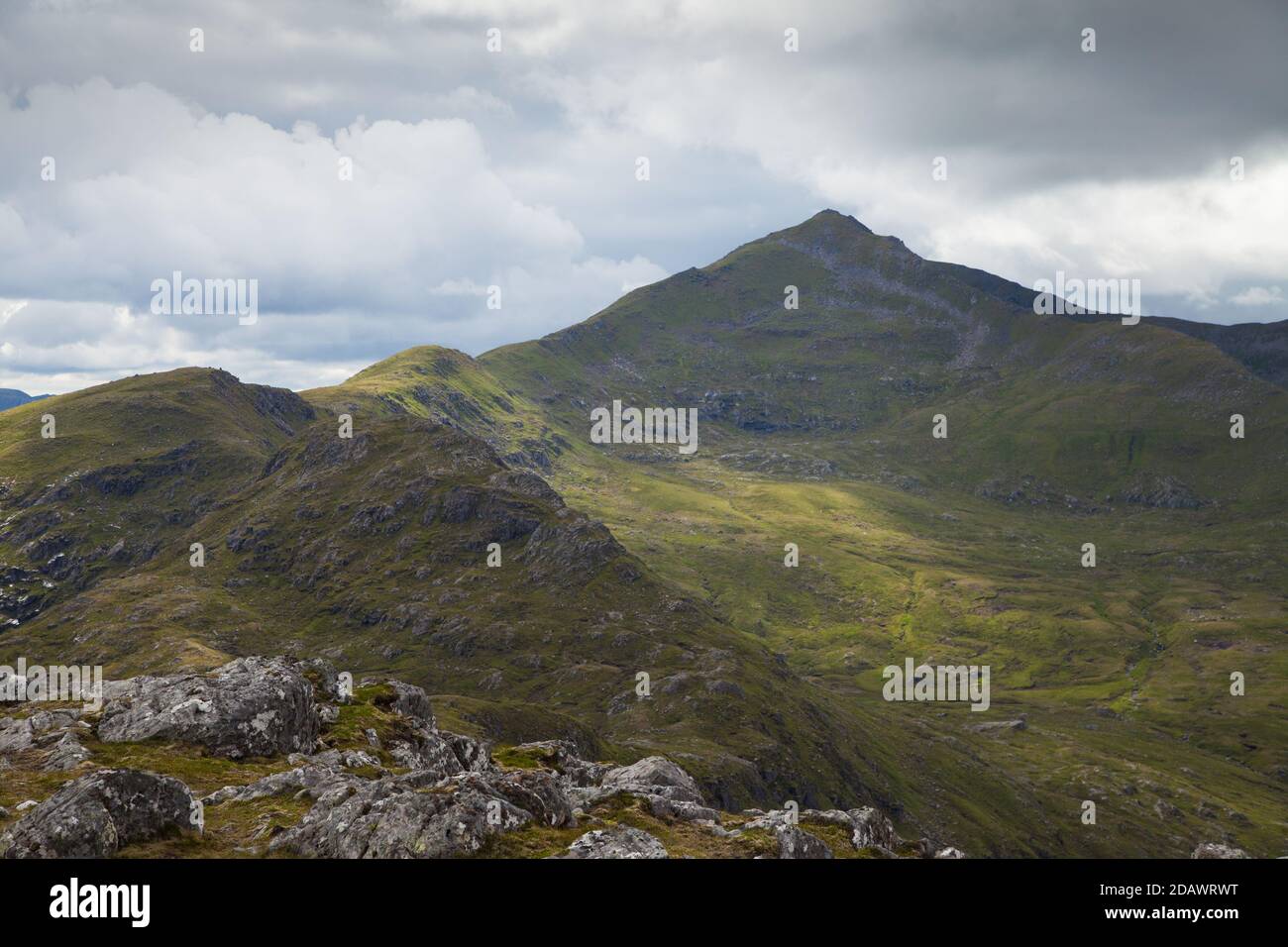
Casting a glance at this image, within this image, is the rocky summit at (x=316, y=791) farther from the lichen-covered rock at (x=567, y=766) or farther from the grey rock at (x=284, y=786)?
the lichen-covered rock at (x=567, y=766)

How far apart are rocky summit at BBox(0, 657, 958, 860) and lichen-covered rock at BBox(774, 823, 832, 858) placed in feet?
0.34

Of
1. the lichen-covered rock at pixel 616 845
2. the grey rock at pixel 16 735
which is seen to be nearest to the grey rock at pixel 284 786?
the grey rock at pixel 16 735

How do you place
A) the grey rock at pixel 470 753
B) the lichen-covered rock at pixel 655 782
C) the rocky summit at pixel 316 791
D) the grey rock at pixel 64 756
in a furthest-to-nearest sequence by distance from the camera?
1. the grey rock at pixel 470 753
2. the lichen-covered rock at pixel 655 782
3. the grey rock at pixel 64 756
4. the rocky summit at pixel 316 791

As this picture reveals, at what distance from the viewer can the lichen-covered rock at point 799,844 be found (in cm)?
5053

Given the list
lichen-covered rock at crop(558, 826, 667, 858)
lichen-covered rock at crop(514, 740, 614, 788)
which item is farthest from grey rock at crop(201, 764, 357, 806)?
lichen-covered rock at crop(514, 740, 614, 788)

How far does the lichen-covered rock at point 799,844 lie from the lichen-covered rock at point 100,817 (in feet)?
103

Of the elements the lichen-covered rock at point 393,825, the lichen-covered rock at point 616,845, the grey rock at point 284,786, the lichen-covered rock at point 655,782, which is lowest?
the lichen-covered rock at point 655,782

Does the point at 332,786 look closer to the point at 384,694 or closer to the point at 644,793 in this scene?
the point at 644,793

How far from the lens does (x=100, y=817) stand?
3794 centimetres

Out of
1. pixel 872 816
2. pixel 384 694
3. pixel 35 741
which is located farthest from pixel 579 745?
pixel 35 741

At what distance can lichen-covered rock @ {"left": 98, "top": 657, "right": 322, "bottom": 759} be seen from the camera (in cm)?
5944

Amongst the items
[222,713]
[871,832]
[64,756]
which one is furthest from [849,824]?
[64,756]

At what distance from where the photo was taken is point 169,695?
6191cm
